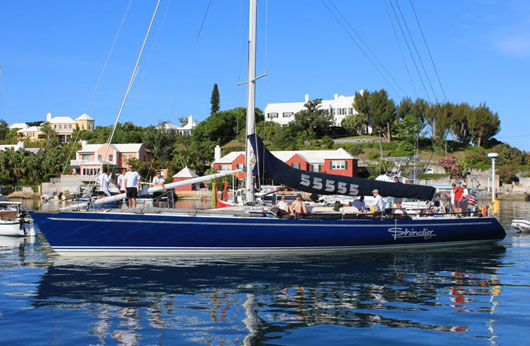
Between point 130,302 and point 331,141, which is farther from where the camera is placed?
point 331,141

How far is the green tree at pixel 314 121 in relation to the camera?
298 ft

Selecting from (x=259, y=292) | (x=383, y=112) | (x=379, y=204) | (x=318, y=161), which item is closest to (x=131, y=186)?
(x=259, y=292)

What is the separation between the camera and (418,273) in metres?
13.7

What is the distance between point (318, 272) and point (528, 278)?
17.7 ft

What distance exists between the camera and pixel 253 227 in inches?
602

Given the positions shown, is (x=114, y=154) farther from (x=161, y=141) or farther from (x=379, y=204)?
(x=379, y=204)

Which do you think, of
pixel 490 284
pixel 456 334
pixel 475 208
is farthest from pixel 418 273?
pixel 475 208

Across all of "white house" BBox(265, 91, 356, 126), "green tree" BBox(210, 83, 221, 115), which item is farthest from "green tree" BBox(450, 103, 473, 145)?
"green tree" BBox(210, 83, 221, 115)

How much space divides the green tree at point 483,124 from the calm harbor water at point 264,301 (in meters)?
74.7

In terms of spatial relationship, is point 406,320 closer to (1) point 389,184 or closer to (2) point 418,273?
(2) point 418,273

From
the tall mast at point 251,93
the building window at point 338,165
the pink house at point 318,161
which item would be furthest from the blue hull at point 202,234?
the building window at point 338,165

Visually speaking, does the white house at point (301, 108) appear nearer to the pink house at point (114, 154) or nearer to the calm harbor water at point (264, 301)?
the pink house at point (114, 154)

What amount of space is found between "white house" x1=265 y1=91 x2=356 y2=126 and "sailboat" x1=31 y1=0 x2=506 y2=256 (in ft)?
286

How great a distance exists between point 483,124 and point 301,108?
36.7 meters
